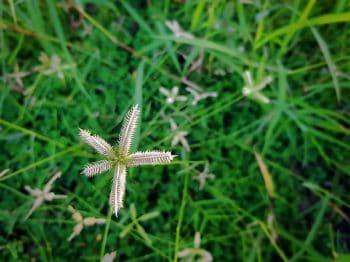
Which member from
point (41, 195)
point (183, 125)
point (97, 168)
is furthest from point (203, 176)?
point (97, 168)

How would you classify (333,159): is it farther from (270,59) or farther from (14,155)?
(14,155)

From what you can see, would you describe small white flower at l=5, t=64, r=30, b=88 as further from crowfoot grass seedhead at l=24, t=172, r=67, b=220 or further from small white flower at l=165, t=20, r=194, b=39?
small white flower at l=165, t=20, r=194, b=39

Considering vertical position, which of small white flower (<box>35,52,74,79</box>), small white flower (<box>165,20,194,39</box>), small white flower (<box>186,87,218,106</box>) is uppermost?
small white flower (<box>165,20,194,39</box>)

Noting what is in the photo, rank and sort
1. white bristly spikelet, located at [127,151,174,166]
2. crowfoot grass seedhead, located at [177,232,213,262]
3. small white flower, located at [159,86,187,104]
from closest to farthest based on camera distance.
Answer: white bristly spikelet, located at [127,151,174,166]
crowfoot grass seedhead, located at [177,232,213,262]
small white flower, located at [159,86,187,104]

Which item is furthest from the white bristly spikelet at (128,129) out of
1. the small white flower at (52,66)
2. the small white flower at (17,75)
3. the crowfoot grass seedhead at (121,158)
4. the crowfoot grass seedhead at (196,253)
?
the small white flower at (17,75)

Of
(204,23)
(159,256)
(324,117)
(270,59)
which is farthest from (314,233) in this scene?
(204,23)

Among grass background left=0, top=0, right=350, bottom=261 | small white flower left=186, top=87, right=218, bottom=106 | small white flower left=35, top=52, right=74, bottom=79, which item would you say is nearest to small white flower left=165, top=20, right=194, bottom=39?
grass background left=0, top=0, right=350, bottom=261

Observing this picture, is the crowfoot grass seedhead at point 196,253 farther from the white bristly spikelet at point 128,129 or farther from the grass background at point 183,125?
the white bristly spikelet at point 128,129
